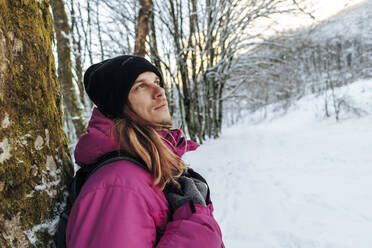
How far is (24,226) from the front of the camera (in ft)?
2.74

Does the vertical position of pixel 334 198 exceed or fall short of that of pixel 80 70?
it falls short

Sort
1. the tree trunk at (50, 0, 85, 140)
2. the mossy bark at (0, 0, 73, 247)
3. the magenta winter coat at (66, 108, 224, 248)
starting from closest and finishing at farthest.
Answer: the magenta winter coat at (66, 108, 224, 248), the mossy bark at (0, 0, 73, 247), the tree trunk at (50, 0, 85, 140)

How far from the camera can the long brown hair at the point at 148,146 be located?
3.18 ft

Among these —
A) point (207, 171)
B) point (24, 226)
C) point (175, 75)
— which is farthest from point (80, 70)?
point (24, 226)

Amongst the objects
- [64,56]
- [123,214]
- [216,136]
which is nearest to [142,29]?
[64,56]

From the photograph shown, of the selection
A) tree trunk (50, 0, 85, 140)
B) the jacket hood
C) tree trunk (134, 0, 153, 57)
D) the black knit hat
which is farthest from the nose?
tree trunk (50, 0, 85, 140)

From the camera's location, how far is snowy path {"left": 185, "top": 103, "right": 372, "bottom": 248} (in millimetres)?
2453

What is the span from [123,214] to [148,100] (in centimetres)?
62

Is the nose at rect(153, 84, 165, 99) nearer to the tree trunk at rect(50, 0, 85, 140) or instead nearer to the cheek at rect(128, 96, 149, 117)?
the cheek at rect(128, 96, 149, 117)

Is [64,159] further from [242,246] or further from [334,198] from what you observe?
[334,198]

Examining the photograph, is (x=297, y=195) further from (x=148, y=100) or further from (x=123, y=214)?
(x=123, y=214)

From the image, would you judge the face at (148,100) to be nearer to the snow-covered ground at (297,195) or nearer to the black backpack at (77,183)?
the black backpack at (77,183)

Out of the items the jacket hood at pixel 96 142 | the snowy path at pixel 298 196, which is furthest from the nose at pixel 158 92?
the snowy path at pixel 298 196

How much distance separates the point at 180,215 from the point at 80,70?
8878 mm
